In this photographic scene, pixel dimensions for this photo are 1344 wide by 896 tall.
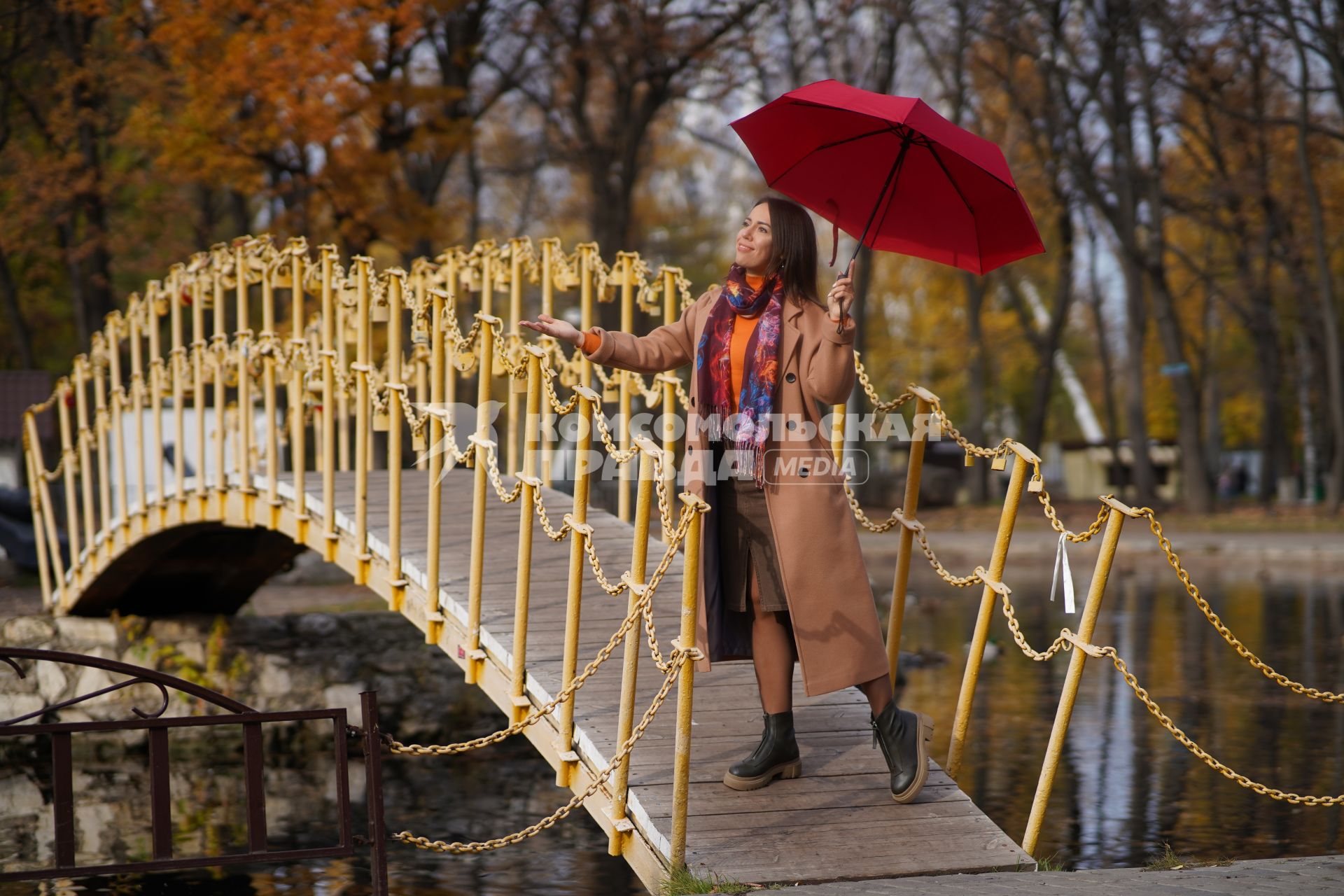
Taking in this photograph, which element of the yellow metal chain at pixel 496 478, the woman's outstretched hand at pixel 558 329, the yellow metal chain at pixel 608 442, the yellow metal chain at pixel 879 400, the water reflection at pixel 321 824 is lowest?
the water reflection at pixel 321 824

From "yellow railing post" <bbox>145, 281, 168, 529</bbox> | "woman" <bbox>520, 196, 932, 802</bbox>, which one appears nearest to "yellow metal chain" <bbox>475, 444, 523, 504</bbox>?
"woman" <bbox>520, 196, 932, 802</bbox>

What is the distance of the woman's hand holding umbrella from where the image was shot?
452 cm

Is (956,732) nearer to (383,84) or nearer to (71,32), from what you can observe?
(383,84)

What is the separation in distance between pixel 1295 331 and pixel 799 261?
30.8 m

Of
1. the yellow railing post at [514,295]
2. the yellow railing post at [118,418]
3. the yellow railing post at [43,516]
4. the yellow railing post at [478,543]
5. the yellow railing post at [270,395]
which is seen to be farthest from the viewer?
the yellow railing post at [43,516]

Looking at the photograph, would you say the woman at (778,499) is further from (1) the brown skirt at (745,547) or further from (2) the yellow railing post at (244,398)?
(2) the yellow railing post at (244,398)

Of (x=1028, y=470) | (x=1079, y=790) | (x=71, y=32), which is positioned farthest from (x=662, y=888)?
(x=71, y=32)

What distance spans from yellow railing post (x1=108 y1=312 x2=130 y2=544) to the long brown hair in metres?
6.25

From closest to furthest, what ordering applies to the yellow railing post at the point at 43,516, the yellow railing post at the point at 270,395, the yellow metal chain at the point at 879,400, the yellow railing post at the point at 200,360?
1. the yellow metal chain at the point at 879,400
2. the yellow railing post at the point at 270,395
3. the yellow railing post at the point at 200,360
4. the yellow railing post at the point at 43,516

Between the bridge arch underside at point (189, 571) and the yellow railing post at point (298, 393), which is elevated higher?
the yellow railing post at point (298, 393)

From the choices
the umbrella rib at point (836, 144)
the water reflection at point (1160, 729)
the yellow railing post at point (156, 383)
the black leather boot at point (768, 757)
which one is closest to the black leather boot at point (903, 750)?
the black leather boot at point (768, 757)

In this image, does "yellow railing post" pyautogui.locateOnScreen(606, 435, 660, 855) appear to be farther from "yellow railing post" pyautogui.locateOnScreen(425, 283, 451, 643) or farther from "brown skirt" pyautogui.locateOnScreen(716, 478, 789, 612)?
"yellow railing post" pyautogui.locateOnScreen(425, 283, 451, 643)

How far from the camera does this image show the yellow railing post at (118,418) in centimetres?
982

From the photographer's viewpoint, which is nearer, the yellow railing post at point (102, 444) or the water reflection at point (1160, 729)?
the water reflection at point (1160, 729)
